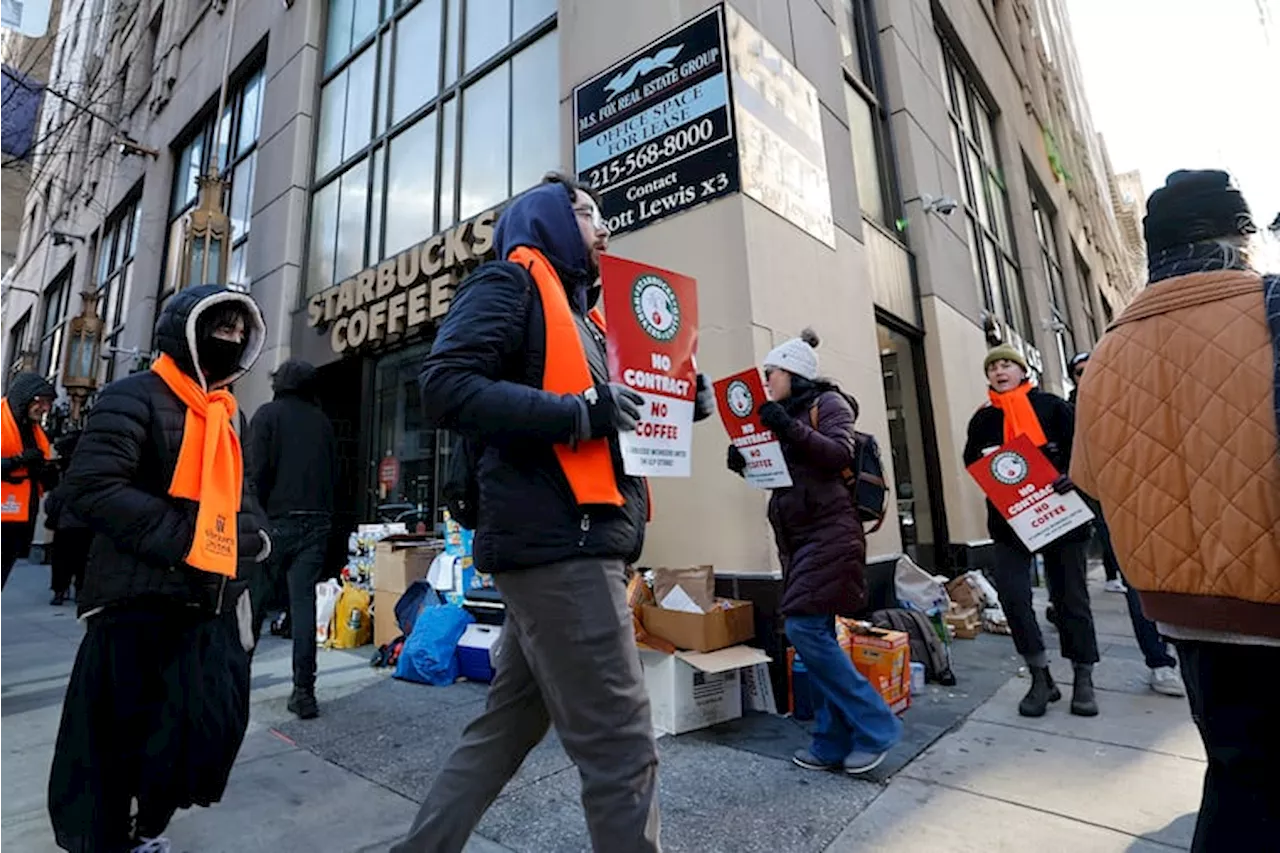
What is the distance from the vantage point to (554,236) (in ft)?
5.63

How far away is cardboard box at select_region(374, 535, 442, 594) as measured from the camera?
523 cm

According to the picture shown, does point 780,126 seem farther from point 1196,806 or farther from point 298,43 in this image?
point 298,43

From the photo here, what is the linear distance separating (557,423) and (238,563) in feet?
4.48

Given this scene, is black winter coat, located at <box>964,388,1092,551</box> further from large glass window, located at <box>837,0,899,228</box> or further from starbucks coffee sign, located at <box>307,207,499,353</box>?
starbucks coffee sign, located at <box>307,207,499,353</box>

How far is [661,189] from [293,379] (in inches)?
114

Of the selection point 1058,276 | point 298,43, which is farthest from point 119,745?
point 1058,276

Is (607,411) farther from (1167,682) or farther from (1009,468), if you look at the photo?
(1167,682)

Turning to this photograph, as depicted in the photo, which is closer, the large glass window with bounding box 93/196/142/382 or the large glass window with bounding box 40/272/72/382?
the large glass window with bounding box 93/196/142/382

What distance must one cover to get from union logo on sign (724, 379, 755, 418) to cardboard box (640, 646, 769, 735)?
128cm

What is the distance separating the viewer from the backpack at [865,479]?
292 centimetres

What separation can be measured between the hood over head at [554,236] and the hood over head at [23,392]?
5.33 metres

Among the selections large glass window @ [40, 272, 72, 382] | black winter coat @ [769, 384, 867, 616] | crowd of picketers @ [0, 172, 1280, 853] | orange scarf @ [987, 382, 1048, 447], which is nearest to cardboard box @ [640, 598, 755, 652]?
black winter coat @ [769, 384, 867, 616]

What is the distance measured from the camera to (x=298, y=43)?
9.34m

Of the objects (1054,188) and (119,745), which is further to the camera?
(1054,188)
